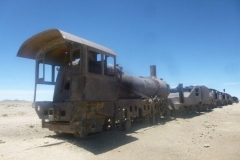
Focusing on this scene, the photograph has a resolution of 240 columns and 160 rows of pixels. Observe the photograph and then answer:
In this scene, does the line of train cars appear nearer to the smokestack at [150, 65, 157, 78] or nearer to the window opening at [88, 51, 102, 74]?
the window opening at [88, 51, 102, 74]

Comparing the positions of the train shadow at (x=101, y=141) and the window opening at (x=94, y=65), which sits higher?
the window opening at (x=94, y=65)

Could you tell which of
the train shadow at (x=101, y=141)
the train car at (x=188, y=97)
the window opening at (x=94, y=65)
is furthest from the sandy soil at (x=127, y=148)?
the train car at (x=188, y=97)

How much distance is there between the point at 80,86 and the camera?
5727mm

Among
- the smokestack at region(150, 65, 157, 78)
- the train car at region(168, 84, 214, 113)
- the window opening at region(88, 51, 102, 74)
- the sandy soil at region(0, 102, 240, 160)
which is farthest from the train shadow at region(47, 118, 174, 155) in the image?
the train car at region(168, 84, 214, 113)

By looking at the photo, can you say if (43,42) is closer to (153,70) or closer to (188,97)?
(153,70)

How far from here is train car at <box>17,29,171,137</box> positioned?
5719mm

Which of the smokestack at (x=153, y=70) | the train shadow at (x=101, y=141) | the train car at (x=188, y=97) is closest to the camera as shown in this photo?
the train shadow at (x=101, y=141)

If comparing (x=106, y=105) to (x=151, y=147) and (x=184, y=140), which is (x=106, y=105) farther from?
(x=184, y=140)

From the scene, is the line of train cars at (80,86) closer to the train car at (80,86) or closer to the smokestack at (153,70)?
the train car at (80,86)

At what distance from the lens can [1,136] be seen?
783 cm

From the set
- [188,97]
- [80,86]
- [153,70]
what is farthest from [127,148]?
[188,97]

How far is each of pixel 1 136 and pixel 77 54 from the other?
4731mm

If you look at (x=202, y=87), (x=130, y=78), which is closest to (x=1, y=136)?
(x=130, y=78)

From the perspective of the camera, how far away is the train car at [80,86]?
5719mm
